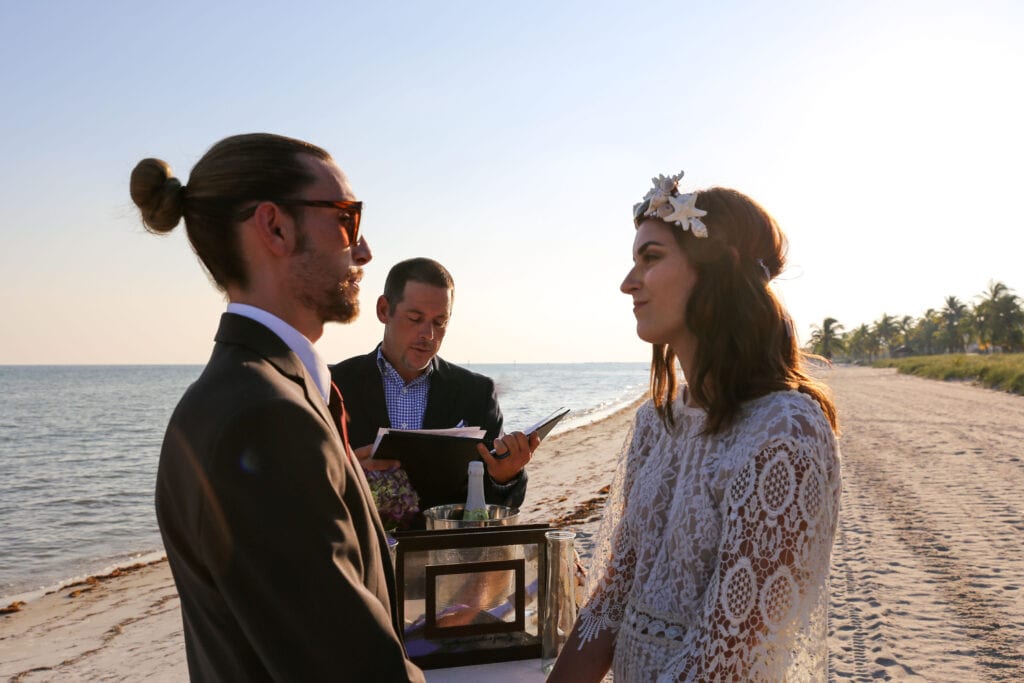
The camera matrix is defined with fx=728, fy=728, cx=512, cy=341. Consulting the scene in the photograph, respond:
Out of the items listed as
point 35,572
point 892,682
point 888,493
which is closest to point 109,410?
point 35,572

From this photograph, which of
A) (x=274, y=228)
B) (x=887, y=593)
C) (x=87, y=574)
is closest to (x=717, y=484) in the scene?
(x=274, y=228)

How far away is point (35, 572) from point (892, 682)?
10.6 m

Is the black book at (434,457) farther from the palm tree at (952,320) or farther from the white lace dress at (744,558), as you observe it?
the palm tree at (952,320)

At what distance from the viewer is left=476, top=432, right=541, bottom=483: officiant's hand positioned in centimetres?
267

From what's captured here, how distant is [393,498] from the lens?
240cm

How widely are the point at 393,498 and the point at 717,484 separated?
1.07 metres

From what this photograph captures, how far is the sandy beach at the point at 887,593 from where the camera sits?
5191mm

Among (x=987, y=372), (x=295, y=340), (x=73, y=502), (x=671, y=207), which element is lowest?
(x=73, y=502)

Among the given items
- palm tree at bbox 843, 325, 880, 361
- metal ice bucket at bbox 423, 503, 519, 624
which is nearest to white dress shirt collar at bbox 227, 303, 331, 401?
metal ice bucket at bbox 423, 503, 519, 624

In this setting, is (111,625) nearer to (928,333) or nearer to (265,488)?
(265,488)

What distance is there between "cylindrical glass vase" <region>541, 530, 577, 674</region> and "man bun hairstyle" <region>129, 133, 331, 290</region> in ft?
3.53

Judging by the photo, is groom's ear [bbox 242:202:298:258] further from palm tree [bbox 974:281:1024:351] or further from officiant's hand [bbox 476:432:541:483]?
palm tree [bbox 974:281:1024:351]

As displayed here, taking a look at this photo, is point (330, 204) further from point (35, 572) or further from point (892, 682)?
point (35, 572)

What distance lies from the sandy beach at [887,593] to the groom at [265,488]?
4.56 meters
